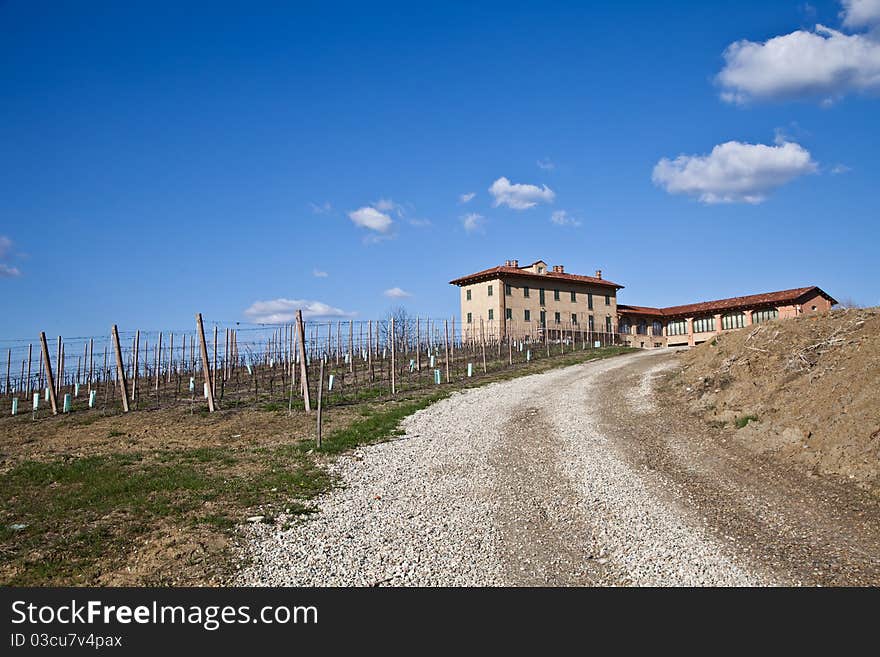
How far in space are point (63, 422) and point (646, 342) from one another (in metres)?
49.9

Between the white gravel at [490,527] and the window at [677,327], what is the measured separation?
44.6 meters

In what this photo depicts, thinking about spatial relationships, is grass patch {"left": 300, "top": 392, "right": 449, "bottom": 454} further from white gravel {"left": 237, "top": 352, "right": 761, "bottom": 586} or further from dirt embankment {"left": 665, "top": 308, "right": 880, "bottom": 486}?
dirt embankment {"left": 665, "top": 308, "right": 880, "bottom": 486}

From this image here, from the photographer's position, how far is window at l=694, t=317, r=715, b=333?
51312 millimetres

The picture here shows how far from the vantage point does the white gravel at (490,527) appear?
7.04 m

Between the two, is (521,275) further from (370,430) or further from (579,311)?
(370,430)

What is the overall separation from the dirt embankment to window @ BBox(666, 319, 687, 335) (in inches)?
1438

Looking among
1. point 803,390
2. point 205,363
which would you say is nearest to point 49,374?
point 205,363

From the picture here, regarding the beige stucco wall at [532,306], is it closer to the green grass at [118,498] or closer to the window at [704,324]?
the window at [704,324]

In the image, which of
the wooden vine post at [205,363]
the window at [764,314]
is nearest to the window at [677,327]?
the window at [764,314]

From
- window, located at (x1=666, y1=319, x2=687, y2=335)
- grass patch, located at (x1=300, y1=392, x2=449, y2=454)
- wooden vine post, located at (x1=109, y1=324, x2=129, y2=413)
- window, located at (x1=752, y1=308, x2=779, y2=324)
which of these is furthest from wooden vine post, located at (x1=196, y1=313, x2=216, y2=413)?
window, located at (x1=666, y1=319, x2=687, y2=335)

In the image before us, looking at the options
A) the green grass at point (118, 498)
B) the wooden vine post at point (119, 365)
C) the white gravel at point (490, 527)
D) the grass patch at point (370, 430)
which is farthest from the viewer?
the wooden vine post at point (119, 365)

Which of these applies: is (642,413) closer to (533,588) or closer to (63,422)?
(533,588)

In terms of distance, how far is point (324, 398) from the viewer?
2258 centimetres

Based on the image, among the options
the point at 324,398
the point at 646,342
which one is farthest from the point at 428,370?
the point at 646,342
